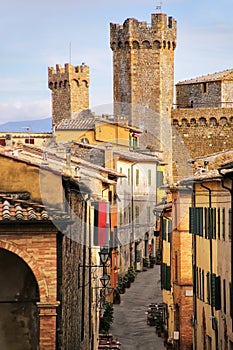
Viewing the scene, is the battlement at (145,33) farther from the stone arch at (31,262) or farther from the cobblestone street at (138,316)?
the stone arch at (31,262)

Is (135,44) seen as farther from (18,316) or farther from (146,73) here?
(18,316)

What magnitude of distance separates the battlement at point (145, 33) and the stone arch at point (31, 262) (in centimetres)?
6158

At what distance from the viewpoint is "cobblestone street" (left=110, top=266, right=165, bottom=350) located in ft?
125

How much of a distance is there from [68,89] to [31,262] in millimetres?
85350

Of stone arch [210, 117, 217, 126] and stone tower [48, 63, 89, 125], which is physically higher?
stone tower [48, 63, 89, 125]

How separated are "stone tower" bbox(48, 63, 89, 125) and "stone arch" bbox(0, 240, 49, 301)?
80.7m

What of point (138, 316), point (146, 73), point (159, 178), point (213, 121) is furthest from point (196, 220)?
point (213, 121)

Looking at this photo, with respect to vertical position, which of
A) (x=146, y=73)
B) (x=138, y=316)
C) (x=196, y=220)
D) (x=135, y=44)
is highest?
(x=135, y=44)

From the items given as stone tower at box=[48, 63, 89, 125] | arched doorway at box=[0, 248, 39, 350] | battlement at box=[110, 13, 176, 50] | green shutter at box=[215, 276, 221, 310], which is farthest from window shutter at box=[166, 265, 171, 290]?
stone tower at box=[48, 63, 89, 125]

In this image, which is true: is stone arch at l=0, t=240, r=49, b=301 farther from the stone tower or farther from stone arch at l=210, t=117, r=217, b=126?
the stone tower

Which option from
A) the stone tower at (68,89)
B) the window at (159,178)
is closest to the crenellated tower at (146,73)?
the window at (159,178)

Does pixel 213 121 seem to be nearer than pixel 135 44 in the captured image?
No

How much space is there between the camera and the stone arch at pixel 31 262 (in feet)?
61.1

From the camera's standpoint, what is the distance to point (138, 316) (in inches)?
1768
